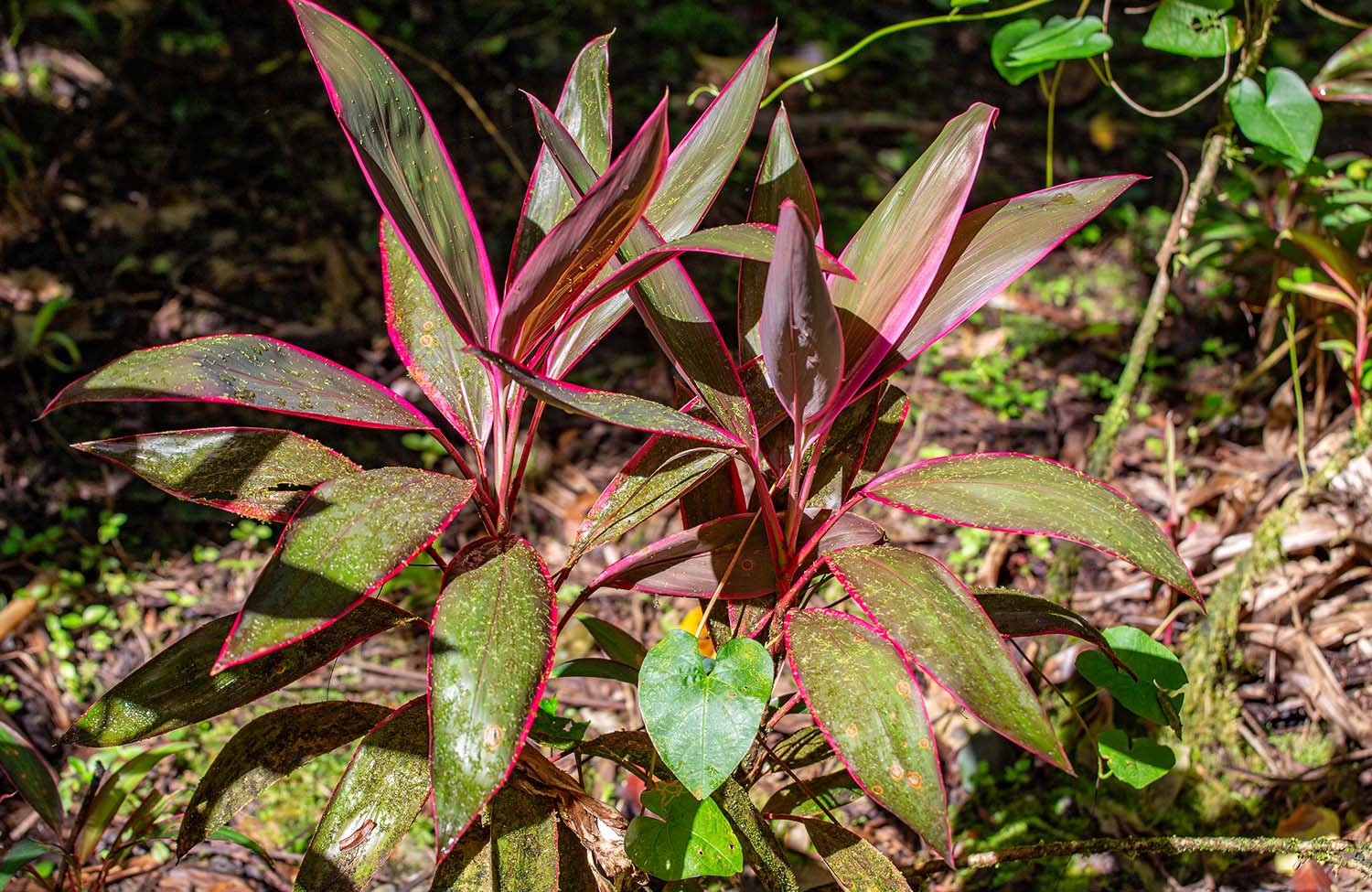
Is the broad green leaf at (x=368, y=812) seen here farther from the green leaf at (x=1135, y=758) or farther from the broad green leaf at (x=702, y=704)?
the green leaf at (x=1135, y=758)

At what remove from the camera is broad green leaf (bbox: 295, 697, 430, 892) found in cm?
95

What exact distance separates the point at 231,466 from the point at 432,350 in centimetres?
25

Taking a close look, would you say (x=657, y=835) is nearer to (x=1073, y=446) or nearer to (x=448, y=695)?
(x=448, y=695)

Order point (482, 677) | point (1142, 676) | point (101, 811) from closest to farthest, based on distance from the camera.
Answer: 1. point (482, 677)
2. point (1142, 676)
3. point (101, 811)

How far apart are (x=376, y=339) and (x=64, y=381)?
71 cm

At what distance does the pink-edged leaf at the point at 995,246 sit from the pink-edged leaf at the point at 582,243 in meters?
0.32

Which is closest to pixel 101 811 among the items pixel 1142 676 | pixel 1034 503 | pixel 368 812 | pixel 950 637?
pixel 368 812

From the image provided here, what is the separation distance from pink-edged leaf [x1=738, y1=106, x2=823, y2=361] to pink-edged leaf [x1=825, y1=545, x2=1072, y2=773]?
275mm

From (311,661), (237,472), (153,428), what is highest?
(237,472)

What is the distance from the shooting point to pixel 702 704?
0.88 m

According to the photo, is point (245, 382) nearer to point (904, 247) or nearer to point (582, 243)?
point (582, 243)

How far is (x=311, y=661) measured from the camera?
0.96m

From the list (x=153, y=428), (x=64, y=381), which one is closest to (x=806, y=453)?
(x=153, y=428)

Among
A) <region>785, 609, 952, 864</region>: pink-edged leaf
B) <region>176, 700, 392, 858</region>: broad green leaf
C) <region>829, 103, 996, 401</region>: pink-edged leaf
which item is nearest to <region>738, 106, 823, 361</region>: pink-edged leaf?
<region>829, 103, 996, 401</region>: pink-edged leaf
